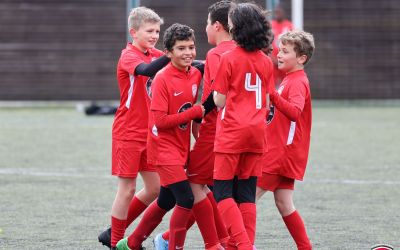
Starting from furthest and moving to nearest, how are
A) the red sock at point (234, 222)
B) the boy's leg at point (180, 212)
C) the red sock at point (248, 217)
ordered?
1. the boy's leg at point (180, 212)
2. the red sock at point (248, 217)
3. the red sock at point (234, 222)

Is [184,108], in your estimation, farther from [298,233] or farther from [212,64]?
[298,233]

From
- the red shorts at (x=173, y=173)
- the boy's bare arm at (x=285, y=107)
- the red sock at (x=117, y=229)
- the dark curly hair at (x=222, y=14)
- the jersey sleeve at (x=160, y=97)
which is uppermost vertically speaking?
the dark curly hair at (x=222, y=14)

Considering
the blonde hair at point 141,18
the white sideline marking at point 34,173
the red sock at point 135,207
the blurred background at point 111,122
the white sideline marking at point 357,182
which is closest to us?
the blonde hair at point 141,18

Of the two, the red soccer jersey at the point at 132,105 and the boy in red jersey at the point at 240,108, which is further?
the red soccer jersey at the point at 132,105

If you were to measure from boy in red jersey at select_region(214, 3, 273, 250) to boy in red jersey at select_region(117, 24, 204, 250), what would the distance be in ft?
A: 0.76

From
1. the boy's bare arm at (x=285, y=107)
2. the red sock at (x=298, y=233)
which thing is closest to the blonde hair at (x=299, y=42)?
the boy's bare arm at (x=285, y=107)

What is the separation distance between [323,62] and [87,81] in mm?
5035

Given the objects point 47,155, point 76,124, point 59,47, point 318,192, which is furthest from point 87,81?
point 318,192

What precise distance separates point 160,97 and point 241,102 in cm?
50

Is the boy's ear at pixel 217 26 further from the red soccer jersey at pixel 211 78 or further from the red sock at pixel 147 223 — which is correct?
the red sock at pixel 147 223

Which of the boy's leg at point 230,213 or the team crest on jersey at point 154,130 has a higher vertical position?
the team crest on jersey at point 154,130

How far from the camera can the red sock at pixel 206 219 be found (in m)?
6.47

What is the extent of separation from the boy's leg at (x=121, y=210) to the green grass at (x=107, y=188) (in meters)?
0.22

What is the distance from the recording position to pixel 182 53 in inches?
248
